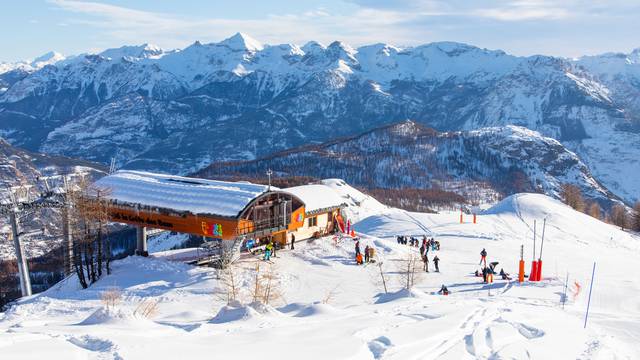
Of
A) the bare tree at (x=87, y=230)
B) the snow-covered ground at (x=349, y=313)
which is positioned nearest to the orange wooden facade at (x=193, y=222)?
the snow-covered ground at (x=349, y=313)

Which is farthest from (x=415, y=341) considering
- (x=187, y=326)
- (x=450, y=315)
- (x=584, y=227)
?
(x=584, y=227)

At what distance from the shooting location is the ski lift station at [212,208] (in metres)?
48.6

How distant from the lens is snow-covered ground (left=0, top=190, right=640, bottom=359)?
64.3 ft

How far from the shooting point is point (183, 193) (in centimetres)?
5222

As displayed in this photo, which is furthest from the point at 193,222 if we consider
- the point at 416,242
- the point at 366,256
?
the point at 416,242

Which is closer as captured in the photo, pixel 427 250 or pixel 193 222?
pixel 193 222

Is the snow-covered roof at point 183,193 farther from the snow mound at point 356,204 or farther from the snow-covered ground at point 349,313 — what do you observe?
the snow mound at point 356,204

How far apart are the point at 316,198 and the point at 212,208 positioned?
14067mm

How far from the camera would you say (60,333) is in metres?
20.9

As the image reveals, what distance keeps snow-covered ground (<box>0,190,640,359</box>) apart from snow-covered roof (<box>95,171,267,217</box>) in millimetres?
4925

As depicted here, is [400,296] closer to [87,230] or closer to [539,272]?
[539,272]

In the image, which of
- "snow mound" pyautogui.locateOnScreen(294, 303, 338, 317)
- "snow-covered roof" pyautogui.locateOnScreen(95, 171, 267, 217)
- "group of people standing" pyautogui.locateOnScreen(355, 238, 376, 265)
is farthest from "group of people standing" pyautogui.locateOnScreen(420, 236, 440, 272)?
"snow mound" pyautogui.locateOnScreen(294, 303, 338, 317)

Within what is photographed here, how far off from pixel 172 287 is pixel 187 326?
1920 cm

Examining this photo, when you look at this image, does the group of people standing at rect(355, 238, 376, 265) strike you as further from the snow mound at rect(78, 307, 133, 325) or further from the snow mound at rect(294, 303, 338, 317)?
the snow mound at rect(78, 307, 133, 325)
